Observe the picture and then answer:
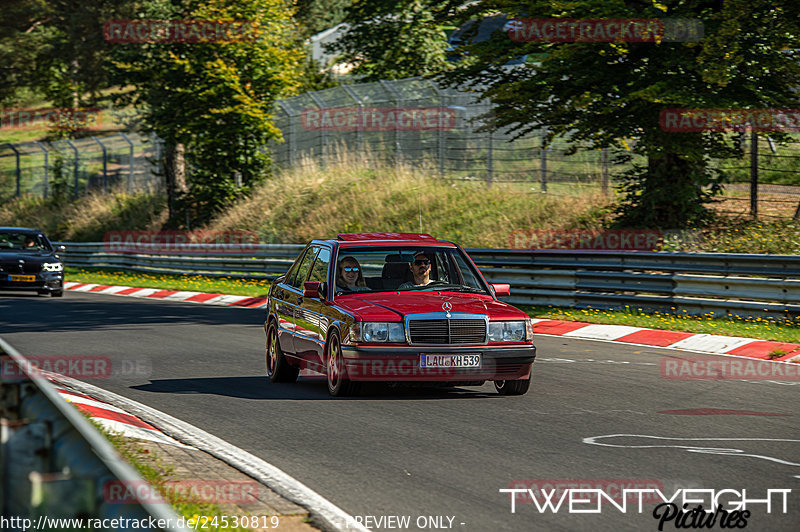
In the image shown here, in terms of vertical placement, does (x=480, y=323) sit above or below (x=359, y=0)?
below

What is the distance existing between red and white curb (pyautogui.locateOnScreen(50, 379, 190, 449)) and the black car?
15.4m

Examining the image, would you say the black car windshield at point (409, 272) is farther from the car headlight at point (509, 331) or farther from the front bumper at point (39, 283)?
the front bumper at point (39, 283)

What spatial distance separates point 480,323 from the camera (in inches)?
375

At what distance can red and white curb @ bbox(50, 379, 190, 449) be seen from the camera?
7777 millimetres

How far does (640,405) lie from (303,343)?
134 inches

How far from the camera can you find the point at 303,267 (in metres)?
11.6

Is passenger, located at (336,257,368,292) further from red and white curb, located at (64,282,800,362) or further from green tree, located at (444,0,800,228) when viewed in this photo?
green tree, located at (444,0,800,228)

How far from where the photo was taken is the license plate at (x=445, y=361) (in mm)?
9359

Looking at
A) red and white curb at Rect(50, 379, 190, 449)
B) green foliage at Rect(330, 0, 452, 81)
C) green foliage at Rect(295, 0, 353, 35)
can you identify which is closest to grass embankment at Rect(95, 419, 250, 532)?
red and white curb at Rect(50, 379, 190, 449)

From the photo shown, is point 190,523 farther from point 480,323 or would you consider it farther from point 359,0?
point 359,0

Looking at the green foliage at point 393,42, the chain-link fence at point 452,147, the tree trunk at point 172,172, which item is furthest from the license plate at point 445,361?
the green foliage at point 393,42

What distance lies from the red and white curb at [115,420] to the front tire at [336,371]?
6.12 ft


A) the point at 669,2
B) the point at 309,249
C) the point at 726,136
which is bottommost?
the point at 309,249

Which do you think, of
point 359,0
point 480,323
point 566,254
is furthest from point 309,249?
point 359,0
